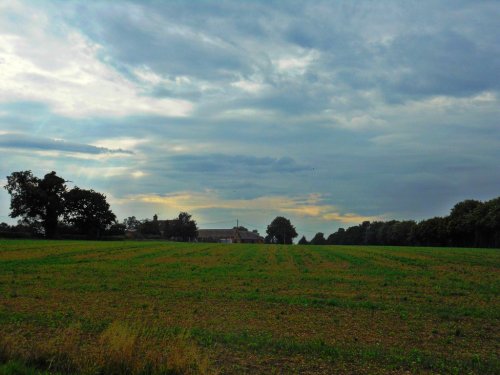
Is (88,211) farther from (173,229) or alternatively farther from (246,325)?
(246,325)

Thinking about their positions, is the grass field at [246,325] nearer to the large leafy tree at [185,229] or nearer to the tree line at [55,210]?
the tree line at [55,210]

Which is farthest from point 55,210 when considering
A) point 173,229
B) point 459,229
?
point 459,229

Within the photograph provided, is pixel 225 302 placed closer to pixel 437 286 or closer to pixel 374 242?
pixel 437 286

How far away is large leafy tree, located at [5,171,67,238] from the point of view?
112188mm

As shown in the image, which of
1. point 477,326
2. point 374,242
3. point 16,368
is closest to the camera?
point 16,368

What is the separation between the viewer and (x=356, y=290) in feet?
66.3

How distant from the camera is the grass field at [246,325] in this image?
A: 8.64 meters

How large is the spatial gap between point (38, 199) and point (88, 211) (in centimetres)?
1472

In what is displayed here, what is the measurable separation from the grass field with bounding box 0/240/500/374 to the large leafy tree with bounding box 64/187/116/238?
342 ft

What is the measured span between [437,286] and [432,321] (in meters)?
8.69

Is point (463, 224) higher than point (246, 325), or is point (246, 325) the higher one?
point (463, 224)

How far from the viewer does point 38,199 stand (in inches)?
4451

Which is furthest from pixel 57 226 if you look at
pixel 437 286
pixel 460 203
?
pixel 437 286

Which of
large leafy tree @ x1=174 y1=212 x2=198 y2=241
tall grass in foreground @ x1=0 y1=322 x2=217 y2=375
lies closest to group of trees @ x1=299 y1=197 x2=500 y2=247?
large leafy tree @ x1=174 y1=212 x2=198 y2=241
